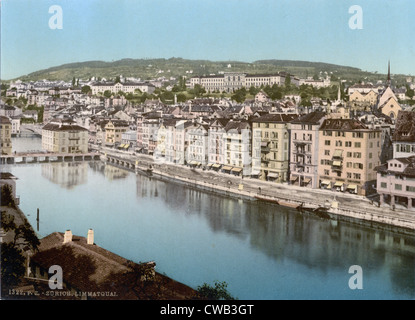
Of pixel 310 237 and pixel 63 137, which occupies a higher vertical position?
pixel 63 137

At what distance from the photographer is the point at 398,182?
1223 cm

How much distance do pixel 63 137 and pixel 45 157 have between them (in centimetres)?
133

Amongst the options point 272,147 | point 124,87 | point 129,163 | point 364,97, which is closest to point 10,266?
point 272,147

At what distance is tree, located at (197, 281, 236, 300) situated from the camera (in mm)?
7195

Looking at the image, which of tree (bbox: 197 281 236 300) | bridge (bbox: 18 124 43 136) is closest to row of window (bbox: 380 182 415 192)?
tree (bbox: 197 281 236 300)

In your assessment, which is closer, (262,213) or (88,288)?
(88,288)

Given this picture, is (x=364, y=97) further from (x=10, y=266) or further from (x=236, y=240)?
(x=10, y=266)

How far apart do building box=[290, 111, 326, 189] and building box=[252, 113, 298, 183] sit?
47cm

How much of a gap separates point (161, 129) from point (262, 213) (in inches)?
401

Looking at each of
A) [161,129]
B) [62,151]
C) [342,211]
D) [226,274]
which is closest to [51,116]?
[62,151]

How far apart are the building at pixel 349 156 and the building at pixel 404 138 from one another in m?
0.91

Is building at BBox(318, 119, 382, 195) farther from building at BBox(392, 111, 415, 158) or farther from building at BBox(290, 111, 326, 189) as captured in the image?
building at BBox(392, 111, 415, 158)
